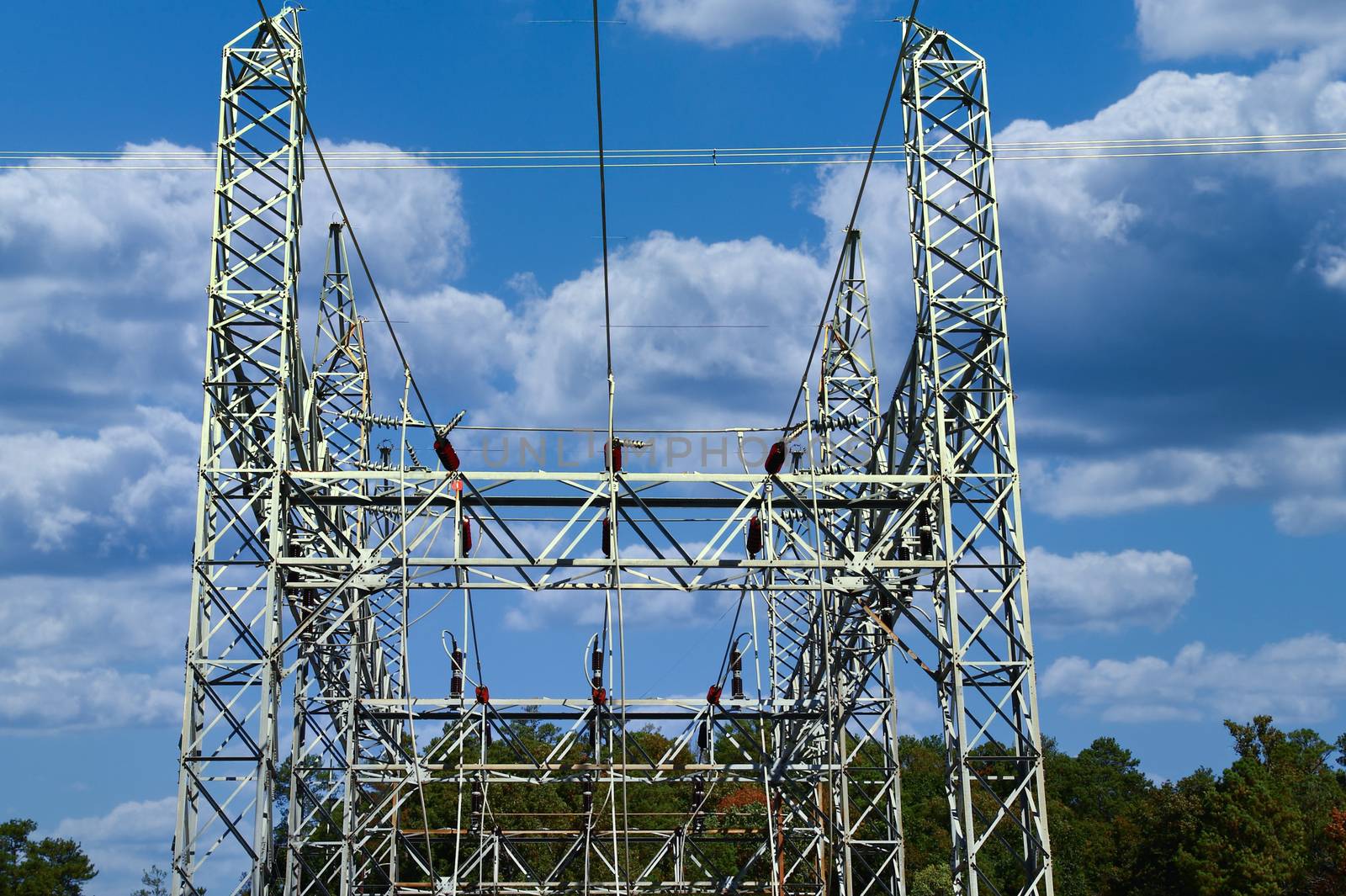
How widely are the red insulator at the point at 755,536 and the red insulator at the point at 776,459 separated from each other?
104cm

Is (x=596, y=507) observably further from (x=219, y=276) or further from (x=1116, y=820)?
(x=1116, y=820)

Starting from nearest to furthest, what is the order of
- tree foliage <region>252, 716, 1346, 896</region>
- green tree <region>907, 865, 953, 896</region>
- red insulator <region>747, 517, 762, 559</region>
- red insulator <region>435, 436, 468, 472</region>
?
red insulator <region>435, 436, 468, 472</region> → red insulator <region>747, 517, 762, 559</region> → green tree <region>907, 865, 953, 896</region> → tree foliage <region>252, 716, 1346, 896</region>

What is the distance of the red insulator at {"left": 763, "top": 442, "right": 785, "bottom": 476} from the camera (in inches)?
821

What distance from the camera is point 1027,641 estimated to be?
1994 cm

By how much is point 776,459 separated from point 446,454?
467cm

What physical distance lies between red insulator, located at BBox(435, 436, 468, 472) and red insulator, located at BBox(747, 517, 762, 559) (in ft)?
14.6

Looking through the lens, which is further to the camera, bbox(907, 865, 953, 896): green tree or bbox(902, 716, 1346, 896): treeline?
bbox(902, 716, 1346, 896): treeline

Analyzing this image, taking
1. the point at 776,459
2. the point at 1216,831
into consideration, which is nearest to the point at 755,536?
the point at 776,459

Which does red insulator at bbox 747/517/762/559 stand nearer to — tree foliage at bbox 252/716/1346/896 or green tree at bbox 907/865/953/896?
green tree at bbox 907/865/953/896

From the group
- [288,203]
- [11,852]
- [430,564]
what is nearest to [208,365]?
[288,203]

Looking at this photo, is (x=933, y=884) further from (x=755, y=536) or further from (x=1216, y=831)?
(x=1216, y=831)

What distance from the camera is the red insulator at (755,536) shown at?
A: 21.7 metres

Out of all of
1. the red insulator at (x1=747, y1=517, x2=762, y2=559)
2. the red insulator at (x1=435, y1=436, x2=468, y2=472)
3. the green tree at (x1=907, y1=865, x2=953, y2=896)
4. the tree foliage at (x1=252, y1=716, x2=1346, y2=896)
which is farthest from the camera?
the tree foliage at (x1=252, y1=716, x2=1346, y2=896)

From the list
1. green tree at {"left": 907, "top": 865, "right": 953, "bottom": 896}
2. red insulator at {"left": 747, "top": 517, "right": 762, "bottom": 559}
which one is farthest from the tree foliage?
red insulator at {"left": 747, "top": 517, "right": 762, "bottom": 559}
